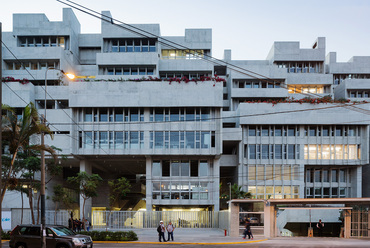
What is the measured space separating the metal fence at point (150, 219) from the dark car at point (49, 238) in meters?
21.6

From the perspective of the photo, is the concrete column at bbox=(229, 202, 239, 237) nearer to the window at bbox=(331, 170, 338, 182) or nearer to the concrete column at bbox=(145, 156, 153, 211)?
the concrete column at bbox=(145, 156, 153, 211)

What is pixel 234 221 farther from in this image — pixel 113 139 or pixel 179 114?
pixel 113 139

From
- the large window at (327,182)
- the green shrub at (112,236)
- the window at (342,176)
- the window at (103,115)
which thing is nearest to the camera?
the green shrub at (112,236)

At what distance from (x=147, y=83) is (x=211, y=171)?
13.7 meters

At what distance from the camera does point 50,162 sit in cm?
3616

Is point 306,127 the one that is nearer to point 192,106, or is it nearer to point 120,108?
point 192,106

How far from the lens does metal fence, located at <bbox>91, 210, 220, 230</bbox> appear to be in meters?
41.8

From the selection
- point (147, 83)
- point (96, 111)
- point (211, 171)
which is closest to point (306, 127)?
point (211, 171)

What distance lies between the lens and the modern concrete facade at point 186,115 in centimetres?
4566

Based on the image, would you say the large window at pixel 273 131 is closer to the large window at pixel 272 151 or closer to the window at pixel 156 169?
the large window at pixel 272 151

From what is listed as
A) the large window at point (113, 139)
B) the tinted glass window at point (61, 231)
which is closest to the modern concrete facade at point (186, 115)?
the large window at point (113, 139)

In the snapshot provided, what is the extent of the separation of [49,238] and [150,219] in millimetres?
24653

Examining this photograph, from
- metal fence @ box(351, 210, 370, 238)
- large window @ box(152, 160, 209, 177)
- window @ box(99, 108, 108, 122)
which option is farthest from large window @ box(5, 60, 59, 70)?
metal fence @ box(351, 210, 370, 238)

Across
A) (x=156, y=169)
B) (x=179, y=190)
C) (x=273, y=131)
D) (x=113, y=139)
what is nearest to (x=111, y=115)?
(x=113, y=139)
